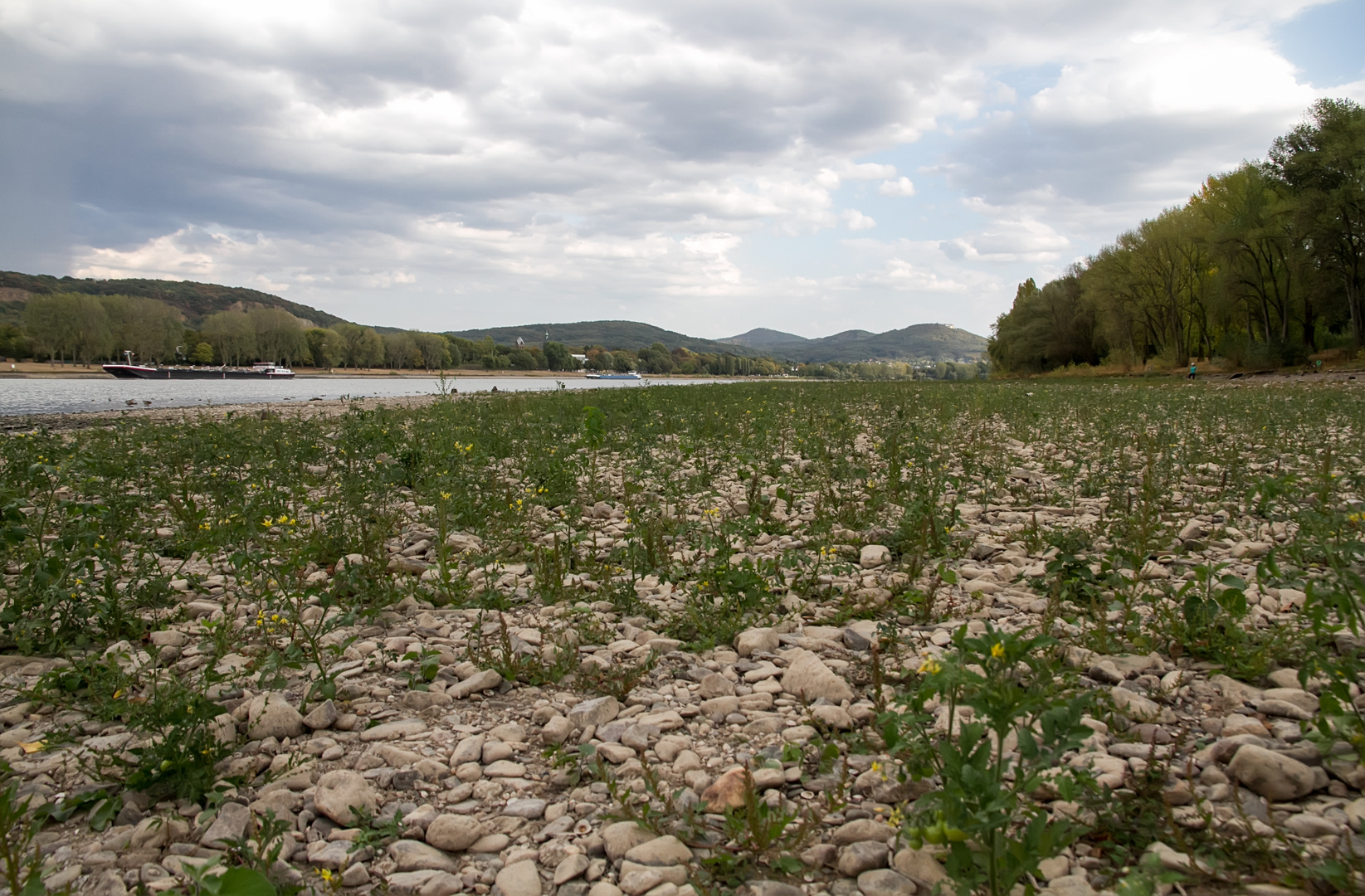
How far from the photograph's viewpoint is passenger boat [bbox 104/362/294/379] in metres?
90.9

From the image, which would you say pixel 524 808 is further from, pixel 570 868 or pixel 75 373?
pixel 75 373

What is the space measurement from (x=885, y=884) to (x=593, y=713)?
68.3 inches

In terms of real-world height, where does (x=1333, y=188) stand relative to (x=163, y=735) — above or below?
above

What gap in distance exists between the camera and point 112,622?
15.5 feet

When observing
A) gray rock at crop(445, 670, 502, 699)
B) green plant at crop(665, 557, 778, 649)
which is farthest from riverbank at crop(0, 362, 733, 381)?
gray rock at crop(445, 670, 502, 699)

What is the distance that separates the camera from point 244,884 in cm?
218

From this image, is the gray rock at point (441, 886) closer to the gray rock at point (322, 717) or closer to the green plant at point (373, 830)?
the green plant at point (373, 830)

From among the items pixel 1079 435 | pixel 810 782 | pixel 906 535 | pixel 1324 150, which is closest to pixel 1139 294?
pixel 1324 150

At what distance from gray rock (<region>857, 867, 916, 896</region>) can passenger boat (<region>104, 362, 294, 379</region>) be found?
114 meters

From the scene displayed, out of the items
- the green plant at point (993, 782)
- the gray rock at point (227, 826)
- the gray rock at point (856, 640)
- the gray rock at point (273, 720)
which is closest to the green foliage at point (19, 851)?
the gray rock at point (227, 826)

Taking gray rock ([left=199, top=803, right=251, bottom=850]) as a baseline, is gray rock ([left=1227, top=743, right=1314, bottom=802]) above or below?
above

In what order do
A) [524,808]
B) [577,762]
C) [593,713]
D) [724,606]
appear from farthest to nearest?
[724,606]
[593,713]
[577,762]
[524,808]

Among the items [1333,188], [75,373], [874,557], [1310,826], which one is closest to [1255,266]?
[1333,188]

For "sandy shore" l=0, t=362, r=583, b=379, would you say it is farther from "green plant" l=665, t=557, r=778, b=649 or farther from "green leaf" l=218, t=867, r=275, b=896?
"green leaf" l=218, t=867, r=275, b=896
